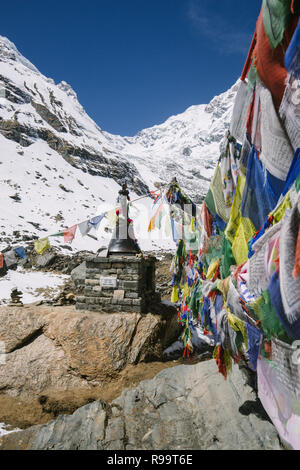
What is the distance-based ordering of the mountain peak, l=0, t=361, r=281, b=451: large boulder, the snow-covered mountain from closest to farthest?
1. l=0, t=361, r=281, b=451: large boulder
2. the snow-covered mountain
3. the mountain peak

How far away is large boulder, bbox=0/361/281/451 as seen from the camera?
3.14 metres

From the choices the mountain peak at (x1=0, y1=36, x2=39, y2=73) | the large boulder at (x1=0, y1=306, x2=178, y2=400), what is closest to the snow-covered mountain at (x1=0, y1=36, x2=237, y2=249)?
the mountain peak at (x1=0, y1=36, x2=39, y2=73)

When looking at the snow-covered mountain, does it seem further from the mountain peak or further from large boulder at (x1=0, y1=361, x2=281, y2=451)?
large boulder at (x1=0, y1=361, x2=281, y2=451)

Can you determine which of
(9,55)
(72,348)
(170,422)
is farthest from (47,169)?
(9,55)

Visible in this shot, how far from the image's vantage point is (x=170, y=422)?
3775mm

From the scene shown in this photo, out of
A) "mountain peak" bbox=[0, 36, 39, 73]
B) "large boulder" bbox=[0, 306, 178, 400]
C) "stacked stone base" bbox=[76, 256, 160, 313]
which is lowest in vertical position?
"large boulder" bbox=[0, 306, 178, 400]

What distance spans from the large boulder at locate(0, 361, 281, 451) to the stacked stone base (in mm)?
2733

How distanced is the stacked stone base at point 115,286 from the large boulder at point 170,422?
2.73 metres

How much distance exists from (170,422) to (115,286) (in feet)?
13.7

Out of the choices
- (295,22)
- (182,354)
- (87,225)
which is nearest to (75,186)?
(87,225)

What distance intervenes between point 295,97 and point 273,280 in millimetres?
1256

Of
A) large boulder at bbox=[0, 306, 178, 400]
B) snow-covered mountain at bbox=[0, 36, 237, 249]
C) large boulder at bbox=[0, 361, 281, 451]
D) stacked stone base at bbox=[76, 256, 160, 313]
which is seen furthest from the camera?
snow-covered mountain at bbox=[0, 36, 237, 249]

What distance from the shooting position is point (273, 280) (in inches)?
66.5

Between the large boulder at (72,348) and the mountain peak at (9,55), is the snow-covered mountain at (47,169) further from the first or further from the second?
the large boulder at (72,348)
